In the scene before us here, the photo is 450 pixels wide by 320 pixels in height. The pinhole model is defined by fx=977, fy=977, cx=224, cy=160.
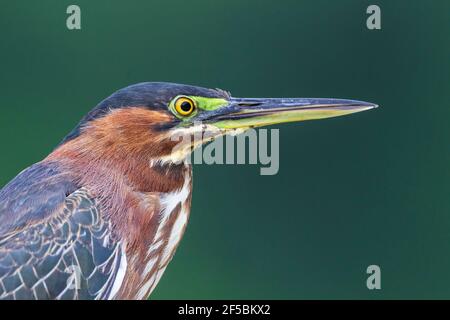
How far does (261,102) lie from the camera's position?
299 cm

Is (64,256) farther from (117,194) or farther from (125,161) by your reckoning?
(125,161)

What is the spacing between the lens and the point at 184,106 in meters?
2.85

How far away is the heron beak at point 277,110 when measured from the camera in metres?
2.94

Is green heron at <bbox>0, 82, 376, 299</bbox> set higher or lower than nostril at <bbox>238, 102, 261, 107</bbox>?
lower

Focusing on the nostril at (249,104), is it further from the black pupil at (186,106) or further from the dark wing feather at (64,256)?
the dark wing feather at (64,256)

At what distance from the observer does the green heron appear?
259cm

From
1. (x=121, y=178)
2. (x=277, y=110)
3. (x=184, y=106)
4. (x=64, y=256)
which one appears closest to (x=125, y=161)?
(x=121, y=178)

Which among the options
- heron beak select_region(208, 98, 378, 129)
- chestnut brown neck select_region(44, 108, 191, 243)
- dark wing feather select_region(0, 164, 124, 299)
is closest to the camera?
dark wing feather select_region(0, 164, 124, 299)

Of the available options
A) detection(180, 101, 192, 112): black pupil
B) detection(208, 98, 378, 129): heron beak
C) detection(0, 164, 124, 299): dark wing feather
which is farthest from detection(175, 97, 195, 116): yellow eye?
detection(0, 164, 124, 299): dark wing feather

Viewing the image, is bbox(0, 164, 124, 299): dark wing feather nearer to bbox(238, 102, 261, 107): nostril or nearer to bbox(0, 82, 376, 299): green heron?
bbox(0, 82, 376, 299): green heron

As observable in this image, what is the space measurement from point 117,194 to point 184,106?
0.33 metres

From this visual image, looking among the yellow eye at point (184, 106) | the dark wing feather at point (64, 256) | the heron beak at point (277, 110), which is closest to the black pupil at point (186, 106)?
the yellow eye at point (184, 106)
